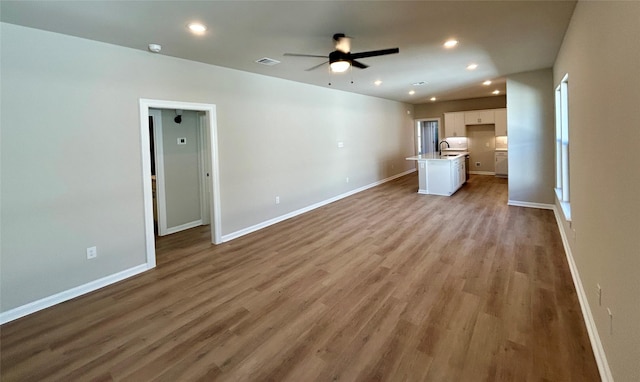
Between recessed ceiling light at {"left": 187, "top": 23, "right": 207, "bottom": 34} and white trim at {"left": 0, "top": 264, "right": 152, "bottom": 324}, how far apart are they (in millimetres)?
2828

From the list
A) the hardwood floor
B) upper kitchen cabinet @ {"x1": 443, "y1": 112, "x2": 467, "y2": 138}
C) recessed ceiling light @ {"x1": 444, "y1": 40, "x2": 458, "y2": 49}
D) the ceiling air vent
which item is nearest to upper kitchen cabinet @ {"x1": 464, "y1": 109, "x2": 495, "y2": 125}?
upper kitchen cabinet @ {"x1": 443, "y1": 112, "x2": 467, "y2": 138}

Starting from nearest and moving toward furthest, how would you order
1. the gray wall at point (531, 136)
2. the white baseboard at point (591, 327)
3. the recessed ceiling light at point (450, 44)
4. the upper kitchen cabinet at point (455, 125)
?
the white baseboard at point (591, 327) → the recessed ceiling light at point (450, 44) → the gray wall at point (531, 136) → the upper kitchen cabinet at point (455, 125)

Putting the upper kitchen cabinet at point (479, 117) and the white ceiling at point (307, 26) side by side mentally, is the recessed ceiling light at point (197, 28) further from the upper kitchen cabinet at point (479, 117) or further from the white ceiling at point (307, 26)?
the upper kitchen cabinet at point (479, 117)

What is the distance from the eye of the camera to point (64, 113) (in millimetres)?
3096

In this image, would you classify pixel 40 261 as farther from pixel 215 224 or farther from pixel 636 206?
pixel 636 206

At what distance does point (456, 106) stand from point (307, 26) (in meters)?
9.11

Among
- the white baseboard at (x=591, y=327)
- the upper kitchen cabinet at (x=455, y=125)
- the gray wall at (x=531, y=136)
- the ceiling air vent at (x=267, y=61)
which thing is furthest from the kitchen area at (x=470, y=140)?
the ceiling air vent at (x=267, y=61)

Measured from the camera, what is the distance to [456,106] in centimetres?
1070

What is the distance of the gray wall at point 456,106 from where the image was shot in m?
9.92

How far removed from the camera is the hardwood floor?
2057 millimetres

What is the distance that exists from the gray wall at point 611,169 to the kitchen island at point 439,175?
180 inches

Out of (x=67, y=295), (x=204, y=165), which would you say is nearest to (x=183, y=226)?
(x=204, y=165)

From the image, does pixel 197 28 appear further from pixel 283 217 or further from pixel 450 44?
pixel 283 217

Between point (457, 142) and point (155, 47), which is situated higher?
point (155, 47)
